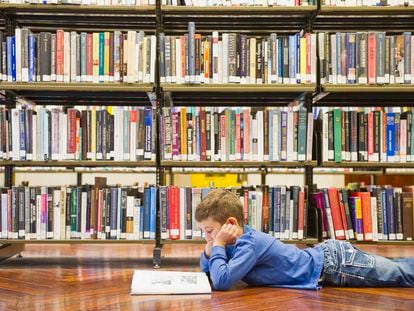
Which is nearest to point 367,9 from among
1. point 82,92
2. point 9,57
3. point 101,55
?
point 101,55

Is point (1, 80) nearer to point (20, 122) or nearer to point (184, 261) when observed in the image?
point (20, 122)

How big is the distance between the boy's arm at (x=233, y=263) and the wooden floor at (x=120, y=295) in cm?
8

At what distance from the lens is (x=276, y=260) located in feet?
6.78

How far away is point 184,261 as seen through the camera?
3205mm

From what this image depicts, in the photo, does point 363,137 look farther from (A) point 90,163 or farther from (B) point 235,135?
(A) point 90,163

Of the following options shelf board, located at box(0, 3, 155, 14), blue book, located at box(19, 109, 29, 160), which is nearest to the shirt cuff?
blue book, located at box(19, 109, 29, 160)

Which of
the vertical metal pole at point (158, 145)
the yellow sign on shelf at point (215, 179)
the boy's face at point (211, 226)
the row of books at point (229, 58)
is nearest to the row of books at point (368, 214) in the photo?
the row of books at point (229, 58)

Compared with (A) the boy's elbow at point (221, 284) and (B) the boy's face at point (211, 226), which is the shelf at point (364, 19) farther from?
(A) the boy's elbow at point (221, 284)

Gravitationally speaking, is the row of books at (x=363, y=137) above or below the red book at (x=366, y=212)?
above

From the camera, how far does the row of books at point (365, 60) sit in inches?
119

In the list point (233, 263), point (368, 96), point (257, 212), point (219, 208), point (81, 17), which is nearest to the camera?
point (233, 263)

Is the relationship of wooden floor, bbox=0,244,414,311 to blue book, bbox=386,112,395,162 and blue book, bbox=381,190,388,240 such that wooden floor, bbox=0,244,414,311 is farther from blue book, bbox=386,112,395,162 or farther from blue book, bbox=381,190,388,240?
blue book, bbox=386,112,395,162

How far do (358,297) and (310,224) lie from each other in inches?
41.4

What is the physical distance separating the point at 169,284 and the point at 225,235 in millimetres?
295
